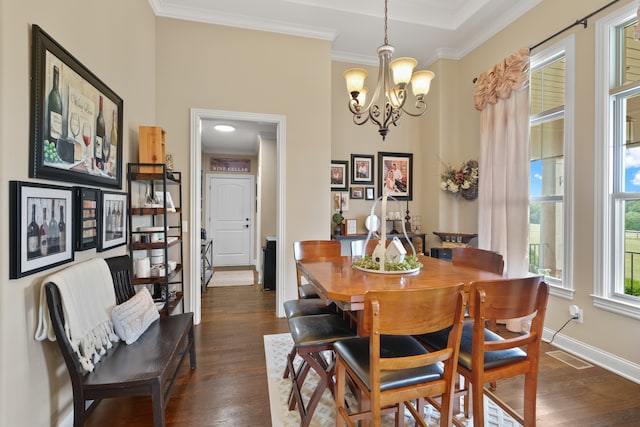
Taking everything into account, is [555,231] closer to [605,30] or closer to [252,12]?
[605,30]

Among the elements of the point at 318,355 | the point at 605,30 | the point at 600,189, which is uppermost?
the point at 605,30

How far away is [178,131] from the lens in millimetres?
3254

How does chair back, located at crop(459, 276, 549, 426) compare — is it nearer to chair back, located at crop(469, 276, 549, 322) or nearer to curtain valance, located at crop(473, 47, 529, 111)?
chair back, located at crop(469, 276, 549, 322)

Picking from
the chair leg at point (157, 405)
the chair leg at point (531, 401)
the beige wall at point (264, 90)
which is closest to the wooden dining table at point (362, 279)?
the chair leg at point (531, 401)

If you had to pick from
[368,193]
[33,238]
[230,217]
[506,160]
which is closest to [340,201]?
[368,193]

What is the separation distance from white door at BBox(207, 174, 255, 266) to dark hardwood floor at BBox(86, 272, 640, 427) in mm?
4010

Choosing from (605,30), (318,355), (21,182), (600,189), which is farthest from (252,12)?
(600,189)

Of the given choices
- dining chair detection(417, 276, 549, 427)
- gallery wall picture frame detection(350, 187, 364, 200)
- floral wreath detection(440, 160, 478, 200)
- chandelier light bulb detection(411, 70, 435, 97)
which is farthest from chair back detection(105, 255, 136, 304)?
floral wreath detection(440, 160, 478, 200)

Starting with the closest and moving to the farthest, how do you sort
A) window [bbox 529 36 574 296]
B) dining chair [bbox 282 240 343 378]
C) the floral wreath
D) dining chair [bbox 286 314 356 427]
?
1. dining chair [bbox 286 314 356 427]
2. dining chair [bbox 282 240 343 378]
3. window [bbox 529 36 574 296]
4. the floral wreath

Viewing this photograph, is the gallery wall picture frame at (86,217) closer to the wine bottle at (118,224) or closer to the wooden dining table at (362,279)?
the wine bottle at (118,224)

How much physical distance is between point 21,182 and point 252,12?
9.32ft

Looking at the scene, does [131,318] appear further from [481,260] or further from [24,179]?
[481,260]

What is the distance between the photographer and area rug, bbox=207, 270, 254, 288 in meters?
4.97

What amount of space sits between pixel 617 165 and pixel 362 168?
2.59 m
